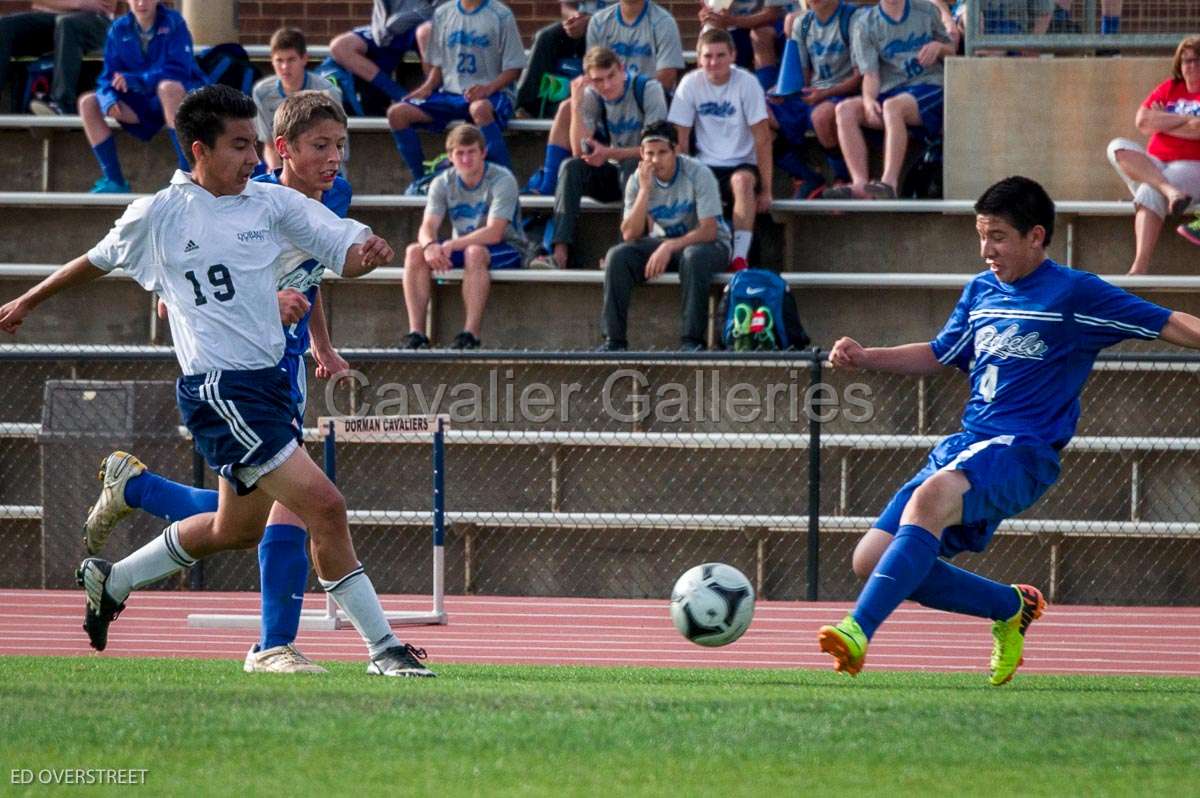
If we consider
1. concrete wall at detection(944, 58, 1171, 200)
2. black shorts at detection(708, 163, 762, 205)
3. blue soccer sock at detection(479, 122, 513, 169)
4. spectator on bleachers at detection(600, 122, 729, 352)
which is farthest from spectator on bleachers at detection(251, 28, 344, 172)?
concrete wall at detection(944, 58, 1171, 200)

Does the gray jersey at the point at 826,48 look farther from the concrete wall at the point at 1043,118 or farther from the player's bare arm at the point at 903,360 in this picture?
the player's bare arm at the point at 903,360

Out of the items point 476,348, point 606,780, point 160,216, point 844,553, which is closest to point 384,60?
point 476,348

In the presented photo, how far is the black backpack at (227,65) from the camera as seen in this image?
14.2m

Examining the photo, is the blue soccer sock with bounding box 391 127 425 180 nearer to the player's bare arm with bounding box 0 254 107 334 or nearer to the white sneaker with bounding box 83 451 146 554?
the white sneaker with bounding box 83 451 146 554

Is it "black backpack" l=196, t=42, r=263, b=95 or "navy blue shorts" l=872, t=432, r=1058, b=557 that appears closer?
"navy blue shorts" l=872, t=432, r=1058, b=557

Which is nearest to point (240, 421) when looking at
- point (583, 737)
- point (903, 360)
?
point (583, 737)

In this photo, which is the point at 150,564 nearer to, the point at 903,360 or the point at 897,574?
the point at 897,574

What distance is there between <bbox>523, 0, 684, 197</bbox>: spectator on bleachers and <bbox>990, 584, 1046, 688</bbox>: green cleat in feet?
23.9

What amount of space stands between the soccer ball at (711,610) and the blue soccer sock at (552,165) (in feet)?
22.8

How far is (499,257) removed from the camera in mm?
12398

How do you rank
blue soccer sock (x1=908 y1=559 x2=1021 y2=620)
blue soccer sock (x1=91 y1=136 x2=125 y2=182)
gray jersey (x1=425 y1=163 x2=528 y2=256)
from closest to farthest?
blue soccer sock (x1=908 y1=559 x2=1021 y2=620) → gray jersey (x1=425 y1=163 x2=528 y2=256) → blue soccer sock (x1=91 y1=136 x2=125 y2=182)

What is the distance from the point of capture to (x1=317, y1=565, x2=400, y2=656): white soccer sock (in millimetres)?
6223

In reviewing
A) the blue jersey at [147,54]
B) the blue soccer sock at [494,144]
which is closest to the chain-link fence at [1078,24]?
the blue soccer sock at [494,144]

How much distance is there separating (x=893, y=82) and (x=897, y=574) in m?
7.65
